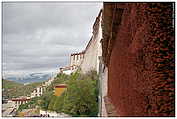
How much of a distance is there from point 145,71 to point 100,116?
600 mm

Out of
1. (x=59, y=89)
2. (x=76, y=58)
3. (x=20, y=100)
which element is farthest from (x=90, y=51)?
(x=20, y=100)

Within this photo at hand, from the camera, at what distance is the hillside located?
1.22m

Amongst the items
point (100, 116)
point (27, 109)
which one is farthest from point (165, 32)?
point (27, 109)

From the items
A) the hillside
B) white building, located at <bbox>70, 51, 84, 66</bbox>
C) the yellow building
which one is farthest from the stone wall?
the hillside

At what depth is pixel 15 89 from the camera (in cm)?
125

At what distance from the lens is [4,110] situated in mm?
1200

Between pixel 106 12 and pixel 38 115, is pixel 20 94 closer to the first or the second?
pixel 38 115

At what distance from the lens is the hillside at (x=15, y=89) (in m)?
1.22

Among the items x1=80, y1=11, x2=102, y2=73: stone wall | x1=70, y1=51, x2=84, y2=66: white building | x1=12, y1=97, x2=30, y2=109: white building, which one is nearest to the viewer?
x1=12, y1=97, x2=30, y2=109: white building

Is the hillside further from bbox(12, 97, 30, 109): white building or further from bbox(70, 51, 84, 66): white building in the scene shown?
bbox(70, 51, 84, 66): white building

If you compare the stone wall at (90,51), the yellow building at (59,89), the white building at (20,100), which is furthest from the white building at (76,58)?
the white building at (20,100)

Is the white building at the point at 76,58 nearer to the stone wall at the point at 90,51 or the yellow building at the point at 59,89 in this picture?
the stone wall at the point at 90,51

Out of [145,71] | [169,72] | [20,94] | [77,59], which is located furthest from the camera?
[77,59]

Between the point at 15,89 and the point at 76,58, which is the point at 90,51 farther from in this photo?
the point at 15,89
